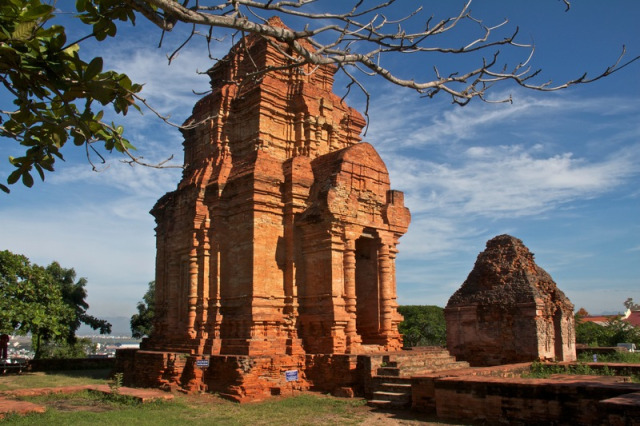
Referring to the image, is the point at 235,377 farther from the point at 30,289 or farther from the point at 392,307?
the point at 30,289

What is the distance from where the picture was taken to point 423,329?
3612 centimetres

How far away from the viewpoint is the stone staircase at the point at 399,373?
1206 cm

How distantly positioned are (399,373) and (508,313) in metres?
6.43

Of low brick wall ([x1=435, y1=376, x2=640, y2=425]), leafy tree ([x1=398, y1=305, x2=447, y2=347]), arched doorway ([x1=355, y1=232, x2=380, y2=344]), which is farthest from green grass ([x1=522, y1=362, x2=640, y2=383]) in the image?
leafy tree ([x1=398, y1=305, x2=447, y2=347])

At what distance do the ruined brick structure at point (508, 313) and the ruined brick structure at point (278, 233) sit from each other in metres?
3.65

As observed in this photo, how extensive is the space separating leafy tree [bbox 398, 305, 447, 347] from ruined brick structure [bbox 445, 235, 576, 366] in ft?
53.8

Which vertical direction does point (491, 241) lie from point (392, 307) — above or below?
above

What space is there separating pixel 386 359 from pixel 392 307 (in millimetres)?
3038

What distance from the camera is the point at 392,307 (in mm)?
16531

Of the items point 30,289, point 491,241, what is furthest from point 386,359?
point 30,289

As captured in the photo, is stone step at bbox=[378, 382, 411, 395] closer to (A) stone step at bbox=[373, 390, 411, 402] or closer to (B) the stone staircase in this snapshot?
(B) the stone staircase

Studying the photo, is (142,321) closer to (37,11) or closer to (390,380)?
(390,380)

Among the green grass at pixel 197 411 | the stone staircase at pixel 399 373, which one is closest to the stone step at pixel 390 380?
the stone staircase at pixel 399 373

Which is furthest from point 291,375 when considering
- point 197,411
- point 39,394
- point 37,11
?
point 37,11
